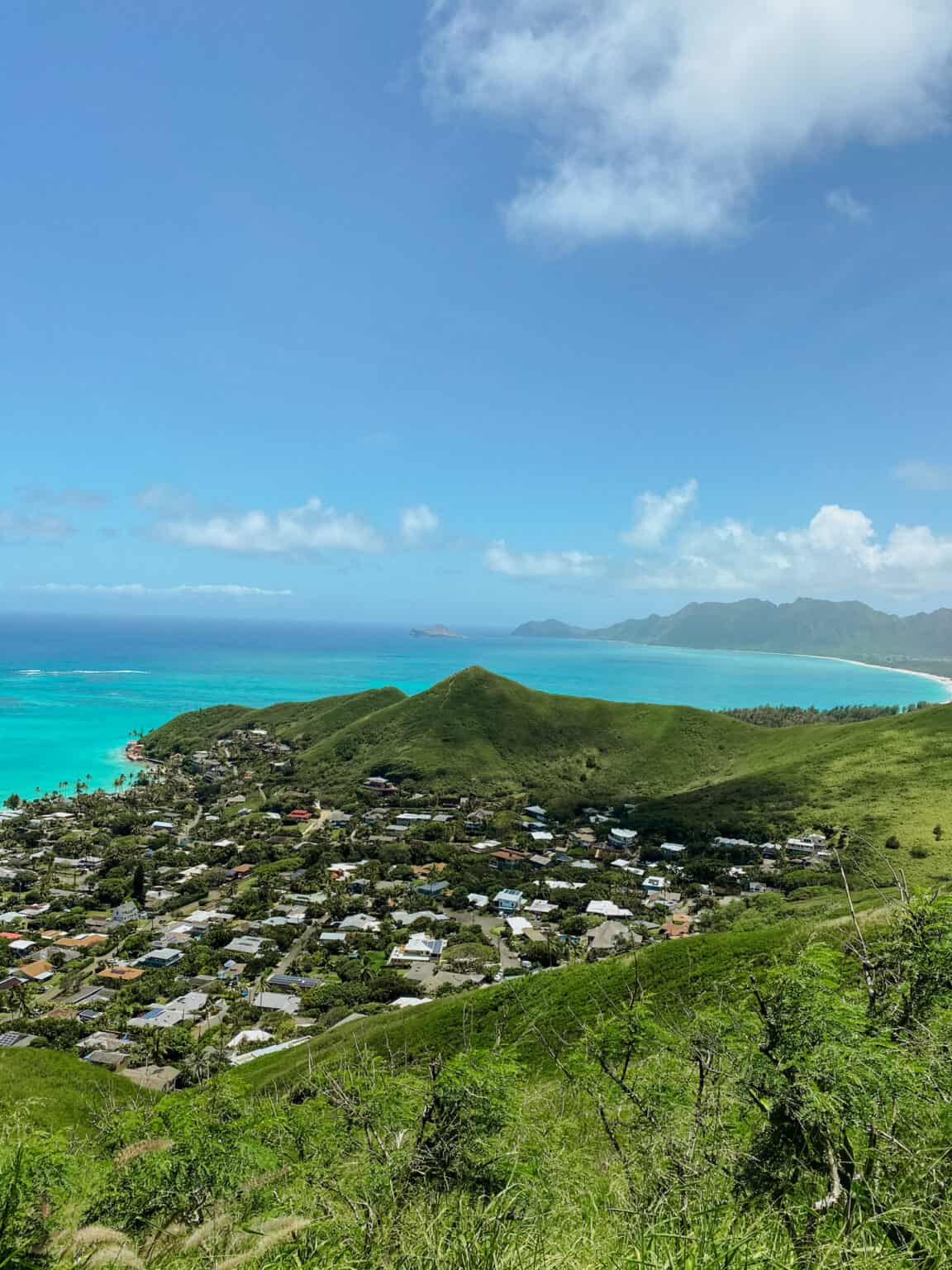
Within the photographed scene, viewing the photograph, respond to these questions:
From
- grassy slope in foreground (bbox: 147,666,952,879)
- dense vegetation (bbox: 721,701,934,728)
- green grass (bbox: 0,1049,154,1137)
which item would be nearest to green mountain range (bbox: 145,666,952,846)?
grassy slope in foreground (bbox: 147,666,952,879)

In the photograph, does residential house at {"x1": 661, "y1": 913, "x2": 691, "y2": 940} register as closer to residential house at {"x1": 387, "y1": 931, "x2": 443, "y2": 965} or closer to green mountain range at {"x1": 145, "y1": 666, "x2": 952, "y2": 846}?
residential house at {"x1": 387, "y1": 931, "x2": 443, "y2": 965}

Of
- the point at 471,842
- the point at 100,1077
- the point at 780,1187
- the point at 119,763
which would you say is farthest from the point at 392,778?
the point at 780,1187

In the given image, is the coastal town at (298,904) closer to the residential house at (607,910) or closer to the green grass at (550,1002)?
the residential house at (607,910)

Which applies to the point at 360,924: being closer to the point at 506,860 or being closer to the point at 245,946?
the point at 245,946

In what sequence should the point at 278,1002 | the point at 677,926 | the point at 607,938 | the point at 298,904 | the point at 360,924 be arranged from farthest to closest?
the point at 298,904
the point at 360,924
the point at 677,926
the point at 607,938
the point at 278,1002

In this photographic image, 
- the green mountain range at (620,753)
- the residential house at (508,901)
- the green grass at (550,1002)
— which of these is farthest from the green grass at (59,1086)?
the green mountain range at (620,753)

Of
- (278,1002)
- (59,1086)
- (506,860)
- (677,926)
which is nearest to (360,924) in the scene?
(278,1002)

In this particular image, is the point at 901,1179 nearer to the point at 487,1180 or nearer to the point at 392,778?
the point at 487,1180
